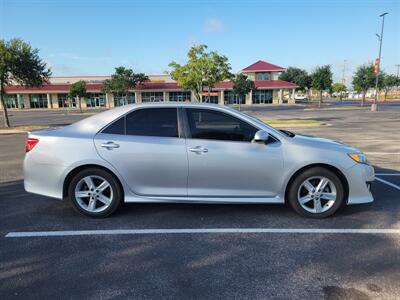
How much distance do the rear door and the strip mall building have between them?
56.0 metres

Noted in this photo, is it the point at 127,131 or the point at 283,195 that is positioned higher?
the point at 127,131

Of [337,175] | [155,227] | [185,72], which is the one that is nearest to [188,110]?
[155,227]

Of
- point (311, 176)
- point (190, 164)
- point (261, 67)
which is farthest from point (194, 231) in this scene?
point (261, 67)

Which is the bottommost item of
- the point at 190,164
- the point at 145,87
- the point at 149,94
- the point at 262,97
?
the point at 190,164

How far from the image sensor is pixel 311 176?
4188 mm

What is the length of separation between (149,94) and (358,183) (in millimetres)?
61125

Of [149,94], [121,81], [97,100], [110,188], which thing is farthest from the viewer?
[97,100]

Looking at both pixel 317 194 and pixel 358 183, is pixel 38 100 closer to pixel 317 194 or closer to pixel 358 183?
pixel 317 194

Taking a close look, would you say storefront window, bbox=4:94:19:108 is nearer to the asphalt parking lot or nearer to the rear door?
the asphalt parking lot

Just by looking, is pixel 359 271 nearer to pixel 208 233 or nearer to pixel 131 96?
pixel 208 233

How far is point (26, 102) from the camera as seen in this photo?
6481cm

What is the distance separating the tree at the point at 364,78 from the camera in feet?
156

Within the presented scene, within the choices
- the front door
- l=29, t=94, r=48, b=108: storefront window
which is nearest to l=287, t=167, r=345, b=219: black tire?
the front door

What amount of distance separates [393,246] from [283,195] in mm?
1376
